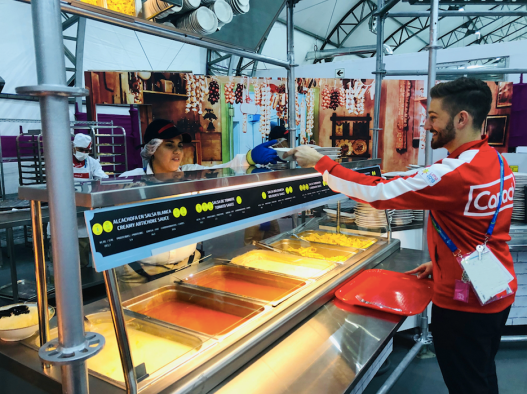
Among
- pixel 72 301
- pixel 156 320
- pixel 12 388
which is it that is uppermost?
pixel 72 301

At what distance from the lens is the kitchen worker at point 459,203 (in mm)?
1662

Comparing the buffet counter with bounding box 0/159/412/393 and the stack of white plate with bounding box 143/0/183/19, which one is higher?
the stack of white plate with bounding box 143/0/183/19

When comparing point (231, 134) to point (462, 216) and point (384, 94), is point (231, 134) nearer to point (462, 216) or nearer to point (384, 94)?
point (384, 94)

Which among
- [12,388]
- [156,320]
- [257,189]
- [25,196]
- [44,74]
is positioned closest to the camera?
[44,74]

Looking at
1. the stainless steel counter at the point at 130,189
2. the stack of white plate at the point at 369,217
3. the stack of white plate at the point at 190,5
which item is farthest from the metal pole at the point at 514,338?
the stack of white plate at the point at 190,5

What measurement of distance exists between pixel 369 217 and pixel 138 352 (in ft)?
6.92

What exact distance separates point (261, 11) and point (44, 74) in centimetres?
165

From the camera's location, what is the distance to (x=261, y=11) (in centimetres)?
211

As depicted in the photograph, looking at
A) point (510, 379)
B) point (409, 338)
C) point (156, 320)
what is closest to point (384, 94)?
point (409, 338)

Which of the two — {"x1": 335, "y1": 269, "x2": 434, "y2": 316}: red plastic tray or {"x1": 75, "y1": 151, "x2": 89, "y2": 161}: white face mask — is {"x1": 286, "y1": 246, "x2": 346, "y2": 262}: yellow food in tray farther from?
{"x1": 75, "y1": 151, "x2": 89, "y2": 161}: white face mask

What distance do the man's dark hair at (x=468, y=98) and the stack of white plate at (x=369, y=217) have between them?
44.4 inches

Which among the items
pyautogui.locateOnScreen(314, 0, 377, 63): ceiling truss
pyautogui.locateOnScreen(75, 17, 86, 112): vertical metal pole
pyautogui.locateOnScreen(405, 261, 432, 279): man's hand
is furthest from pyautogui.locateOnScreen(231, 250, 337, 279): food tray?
pyautogui.locateOnScreen(314, 0, 377, 63): ceiling truss

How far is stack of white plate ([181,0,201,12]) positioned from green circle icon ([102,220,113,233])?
0.99 m

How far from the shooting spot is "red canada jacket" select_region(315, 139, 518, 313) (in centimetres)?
165
